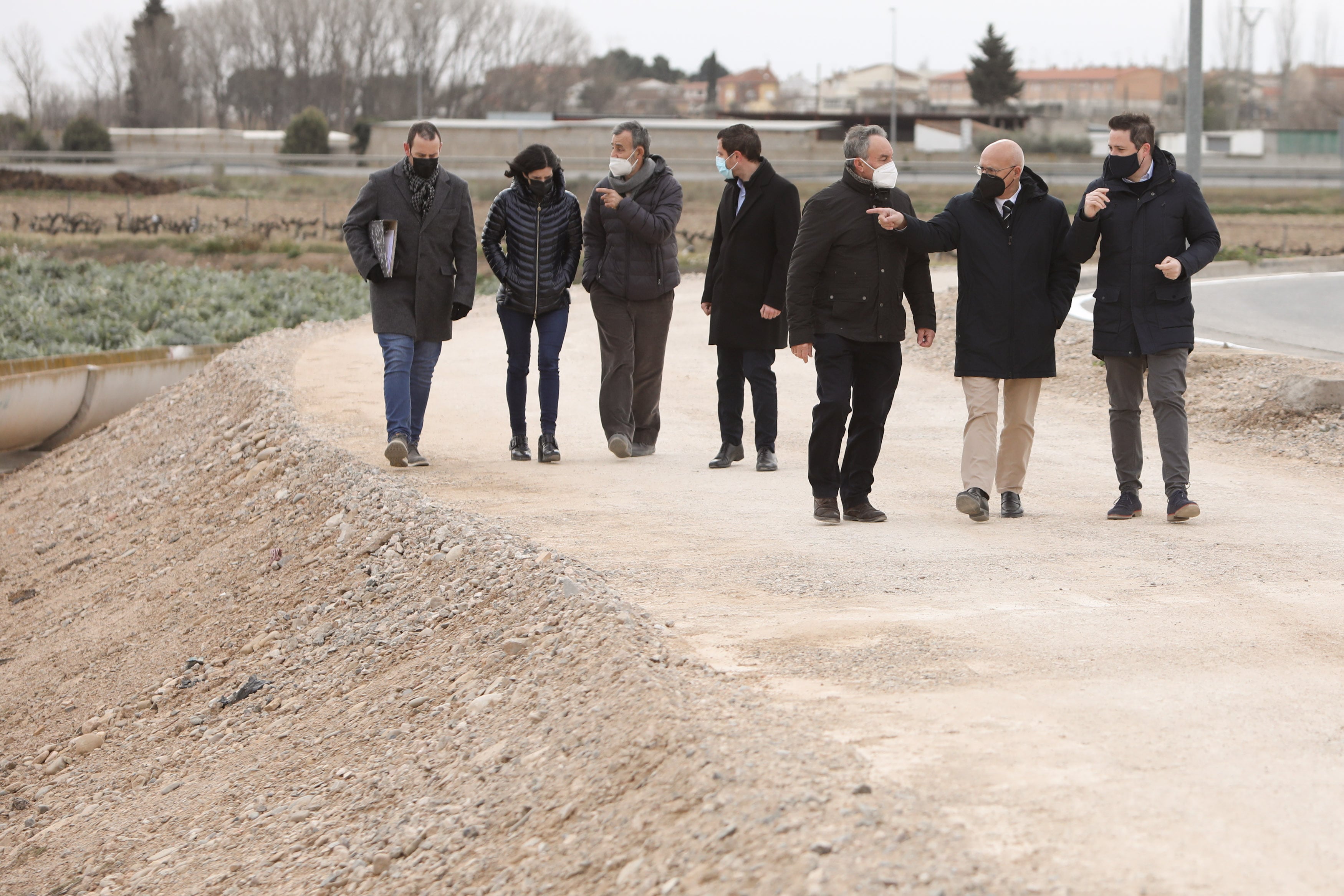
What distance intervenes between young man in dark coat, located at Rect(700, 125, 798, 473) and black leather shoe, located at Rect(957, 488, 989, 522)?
162 cm

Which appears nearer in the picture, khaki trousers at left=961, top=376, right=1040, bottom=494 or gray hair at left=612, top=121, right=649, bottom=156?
khaki trousers at left=961, top=376, right=1040, bottom=494

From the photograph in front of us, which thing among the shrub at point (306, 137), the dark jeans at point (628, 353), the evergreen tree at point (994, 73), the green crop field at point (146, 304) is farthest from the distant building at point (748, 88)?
the dark jeans at point (628, 353)

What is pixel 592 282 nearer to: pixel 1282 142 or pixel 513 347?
pixel 513 347

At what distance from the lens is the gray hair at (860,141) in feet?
22.6

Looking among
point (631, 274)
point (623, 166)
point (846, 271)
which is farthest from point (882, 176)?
point (631, 274)

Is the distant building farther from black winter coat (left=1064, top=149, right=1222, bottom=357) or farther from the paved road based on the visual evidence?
black winter coat (left=1064, top=149, right=1222, bottom=357)

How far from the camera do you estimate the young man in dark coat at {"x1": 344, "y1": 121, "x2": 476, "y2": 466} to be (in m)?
8.40

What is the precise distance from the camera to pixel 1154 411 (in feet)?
23.8

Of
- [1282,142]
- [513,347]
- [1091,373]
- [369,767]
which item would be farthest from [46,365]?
[1282,142]

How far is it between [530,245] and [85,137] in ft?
231

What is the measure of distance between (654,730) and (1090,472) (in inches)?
226

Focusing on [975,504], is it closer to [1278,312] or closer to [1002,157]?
[1002,157]

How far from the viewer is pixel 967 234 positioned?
23.3ft

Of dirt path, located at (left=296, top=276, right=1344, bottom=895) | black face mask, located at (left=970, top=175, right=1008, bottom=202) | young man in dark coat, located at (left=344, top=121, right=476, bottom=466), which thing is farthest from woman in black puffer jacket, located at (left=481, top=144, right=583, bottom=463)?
black face mask, located at (left=970, top=175, right=1008, bottom=202)
